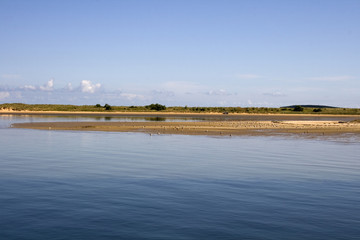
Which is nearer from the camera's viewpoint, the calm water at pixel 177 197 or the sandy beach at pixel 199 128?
the calm water at pixel 177 197

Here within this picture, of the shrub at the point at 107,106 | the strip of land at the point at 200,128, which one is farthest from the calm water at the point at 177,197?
the shrub at the point at 107,106

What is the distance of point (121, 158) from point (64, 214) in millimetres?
12508

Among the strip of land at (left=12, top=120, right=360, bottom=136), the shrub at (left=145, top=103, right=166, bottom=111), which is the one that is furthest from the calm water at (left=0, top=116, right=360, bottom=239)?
the shrub at (left=145, top=103, right=166, bottom=111)

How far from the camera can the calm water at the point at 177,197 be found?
10.4 meters

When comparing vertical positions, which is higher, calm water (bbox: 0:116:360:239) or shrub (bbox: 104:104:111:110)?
shrub (bbox: 104:104:111:110)

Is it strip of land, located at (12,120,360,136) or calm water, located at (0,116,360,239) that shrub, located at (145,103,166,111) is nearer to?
strip of land, located at (12,120,360,136)

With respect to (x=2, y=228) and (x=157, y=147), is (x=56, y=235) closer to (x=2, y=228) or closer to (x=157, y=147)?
(x=2, y=228)

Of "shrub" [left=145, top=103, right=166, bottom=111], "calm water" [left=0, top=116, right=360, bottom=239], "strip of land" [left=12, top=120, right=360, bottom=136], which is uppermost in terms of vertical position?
"shrub" [left=145, top=103, right=166, bottom=111]

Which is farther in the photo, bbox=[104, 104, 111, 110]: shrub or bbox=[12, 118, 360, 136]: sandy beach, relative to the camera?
bbox=[104, 104, 111, 110]: shrub

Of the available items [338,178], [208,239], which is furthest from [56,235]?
[338,178]

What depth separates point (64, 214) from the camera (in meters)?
11.7

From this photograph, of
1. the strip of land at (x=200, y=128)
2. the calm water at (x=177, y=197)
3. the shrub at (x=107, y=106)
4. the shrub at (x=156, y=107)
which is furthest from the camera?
the shrub at (x=107, y=106)

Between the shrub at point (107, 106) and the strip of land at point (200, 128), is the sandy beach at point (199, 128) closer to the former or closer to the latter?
the strip of land at point (200, 128)

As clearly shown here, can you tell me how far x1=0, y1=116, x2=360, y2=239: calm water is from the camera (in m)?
10.4
